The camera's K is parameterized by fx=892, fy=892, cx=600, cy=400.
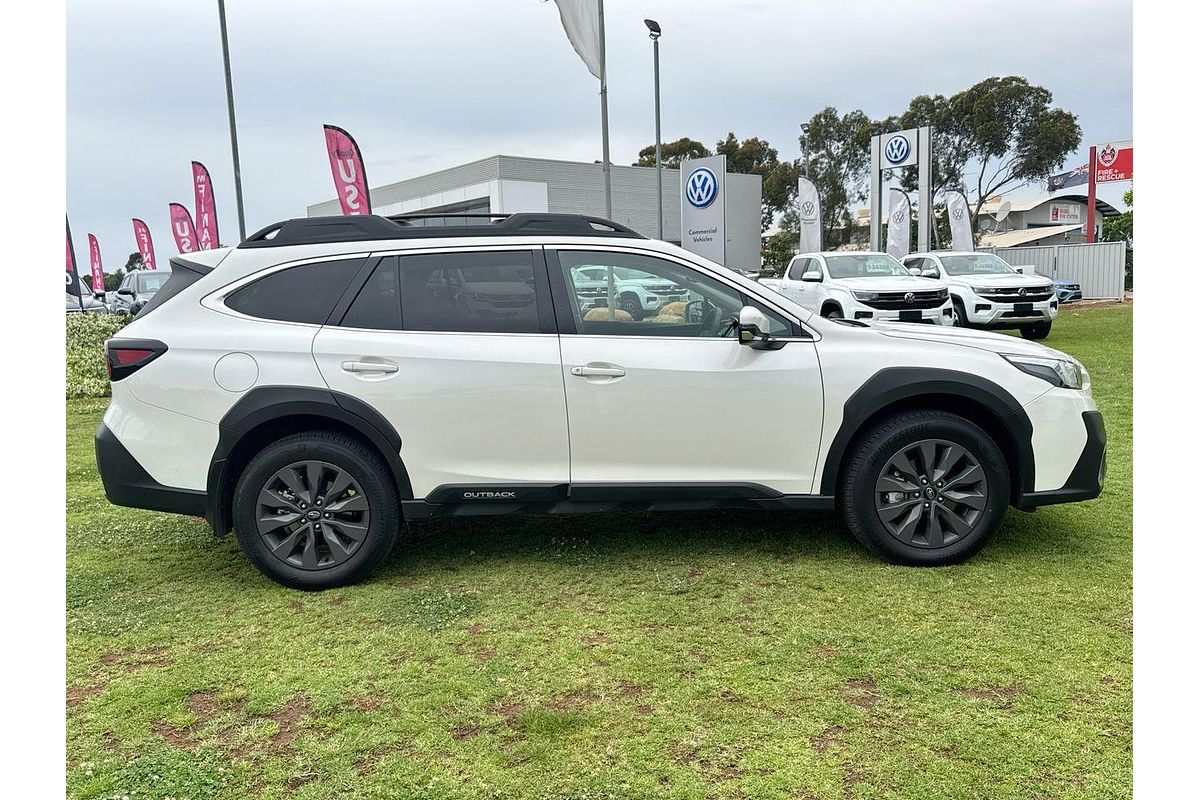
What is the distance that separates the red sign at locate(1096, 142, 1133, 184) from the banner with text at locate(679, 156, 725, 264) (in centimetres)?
2172

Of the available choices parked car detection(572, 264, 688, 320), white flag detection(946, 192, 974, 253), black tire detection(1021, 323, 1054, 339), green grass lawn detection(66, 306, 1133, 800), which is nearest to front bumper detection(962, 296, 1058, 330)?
black tire detection(1021, 323, 1054, 339)

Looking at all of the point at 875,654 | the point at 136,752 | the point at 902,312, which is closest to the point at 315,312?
the point at 136,752

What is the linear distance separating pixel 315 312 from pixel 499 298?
3.03ft

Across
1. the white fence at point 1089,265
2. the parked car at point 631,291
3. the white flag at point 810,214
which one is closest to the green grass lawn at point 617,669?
the parked car at point 631,291

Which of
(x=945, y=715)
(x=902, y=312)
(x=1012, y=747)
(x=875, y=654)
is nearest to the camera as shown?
(x=1012, y=747)

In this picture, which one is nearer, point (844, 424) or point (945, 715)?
point (945, 715)

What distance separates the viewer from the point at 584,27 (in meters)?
13.9

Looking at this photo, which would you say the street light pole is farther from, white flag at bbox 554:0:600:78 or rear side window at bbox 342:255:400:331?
rear side window at bbox 342:255:400:331

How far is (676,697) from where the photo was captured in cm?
329

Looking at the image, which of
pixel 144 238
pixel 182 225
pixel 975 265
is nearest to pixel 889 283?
pixel 975 265

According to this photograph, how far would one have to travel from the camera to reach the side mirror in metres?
4.34

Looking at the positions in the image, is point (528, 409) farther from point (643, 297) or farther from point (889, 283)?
point (889, 283)

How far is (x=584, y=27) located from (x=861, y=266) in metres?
6.56

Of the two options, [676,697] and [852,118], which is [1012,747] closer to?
[676,697]
